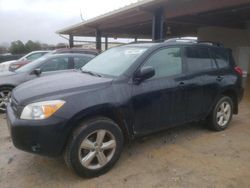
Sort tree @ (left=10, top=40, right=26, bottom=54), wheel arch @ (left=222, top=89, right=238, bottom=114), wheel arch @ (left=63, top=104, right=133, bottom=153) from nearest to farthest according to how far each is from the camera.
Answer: wheel arch @ (left=63, top=104, right=133, bottom=153)
wheel arch @ (left=222, top=89, right=238, bottom=114)
tree @ (left=10, top=40, right=26, bottom=54)

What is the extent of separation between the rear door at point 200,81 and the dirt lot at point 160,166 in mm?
585

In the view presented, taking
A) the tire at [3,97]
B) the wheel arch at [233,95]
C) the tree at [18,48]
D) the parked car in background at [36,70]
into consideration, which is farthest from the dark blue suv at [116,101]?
the tree at [18,48]

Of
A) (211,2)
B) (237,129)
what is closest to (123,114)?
(237,129)

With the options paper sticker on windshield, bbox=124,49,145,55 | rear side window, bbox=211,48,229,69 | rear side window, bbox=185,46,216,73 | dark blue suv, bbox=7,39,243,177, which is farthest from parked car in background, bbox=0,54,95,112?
rear side window, bbox=211,48,229,69

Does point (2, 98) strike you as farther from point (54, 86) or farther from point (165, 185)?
point (165, 185)

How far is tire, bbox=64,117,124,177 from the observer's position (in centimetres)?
330

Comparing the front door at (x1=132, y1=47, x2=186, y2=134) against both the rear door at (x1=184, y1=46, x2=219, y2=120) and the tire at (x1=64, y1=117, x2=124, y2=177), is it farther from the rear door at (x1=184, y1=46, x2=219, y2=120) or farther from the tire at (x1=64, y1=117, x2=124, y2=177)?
the tire at (x1=64, y1=117, x2=124, y2=177)

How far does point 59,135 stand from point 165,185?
1.42 m

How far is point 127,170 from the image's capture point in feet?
12.2

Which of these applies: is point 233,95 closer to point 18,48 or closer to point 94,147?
point 94,147

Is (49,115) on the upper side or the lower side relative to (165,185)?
upper

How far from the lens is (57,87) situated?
3.56 m

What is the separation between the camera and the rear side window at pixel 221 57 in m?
5.19

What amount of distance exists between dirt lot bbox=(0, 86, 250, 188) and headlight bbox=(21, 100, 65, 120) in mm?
882
